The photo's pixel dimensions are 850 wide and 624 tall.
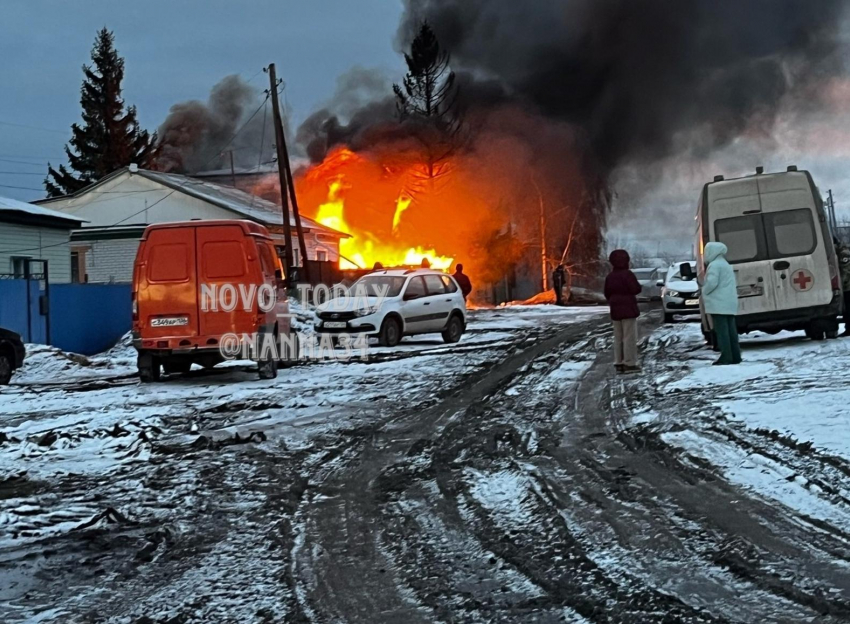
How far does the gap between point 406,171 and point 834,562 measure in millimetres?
35343

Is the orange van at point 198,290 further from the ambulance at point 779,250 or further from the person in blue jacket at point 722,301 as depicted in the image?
the ambulance at point 779,250

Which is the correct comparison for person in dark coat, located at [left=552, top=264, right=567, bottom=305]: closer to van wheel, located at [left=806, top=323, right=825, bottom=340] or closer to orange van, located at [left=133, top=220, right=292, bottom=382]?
van wheel, located at [left=806, top=323, right=825, bottom=340]

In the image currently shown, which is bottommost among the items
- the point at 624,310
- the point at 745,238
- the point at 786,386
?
the point at 786,386

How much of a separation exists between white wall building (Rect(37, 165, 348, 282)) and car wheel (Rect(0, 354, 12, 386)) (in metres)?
22.1

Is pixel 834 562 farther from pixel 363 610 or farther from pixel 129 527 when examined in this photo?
pixel 129 527

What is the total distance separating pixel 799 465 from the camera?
6301 mm

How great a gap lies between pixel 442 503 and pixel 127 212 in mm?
34619

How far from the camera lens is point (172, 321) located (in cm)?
1320

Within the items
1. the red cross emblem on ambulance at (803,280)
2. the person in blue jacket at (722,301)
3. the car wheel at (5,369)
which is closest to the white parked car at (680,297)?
the red cross emblem on ambulance at (803,280)

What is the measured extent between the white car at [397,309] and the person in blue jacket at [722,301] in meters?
7.40

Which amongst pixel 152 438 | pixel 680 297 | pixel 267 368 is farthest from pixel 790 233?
pixel 152 438

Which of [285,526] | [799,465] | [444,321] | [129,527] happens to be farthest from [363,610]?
[444,321]

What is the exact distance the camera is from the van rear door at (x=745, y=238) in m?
13.6

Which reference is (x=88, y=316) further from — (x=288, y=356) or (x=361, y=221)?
(x=361, y=221)
